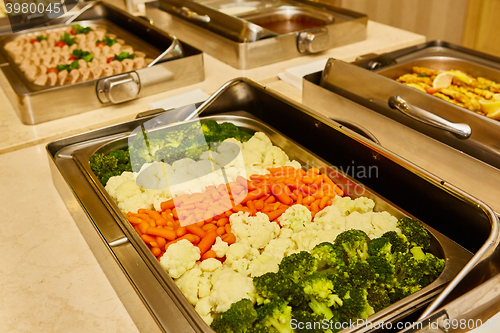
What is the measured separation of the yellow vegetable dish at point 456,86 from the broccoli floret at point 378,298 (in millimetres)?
1075

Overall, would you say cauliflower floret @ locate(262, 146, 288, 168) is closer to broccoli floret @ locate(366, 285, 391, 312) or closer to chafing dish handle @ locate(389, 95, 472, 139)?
chafing dish handle @ locate(389, 95, 472, 139)

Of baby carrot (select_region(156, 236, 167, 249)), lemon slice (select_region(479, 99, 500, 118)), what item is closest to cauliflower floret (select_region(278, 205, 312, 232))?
baby carrot (select_region(156, 236, 167, 249))

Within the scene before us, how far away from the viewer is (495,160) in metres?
1.36

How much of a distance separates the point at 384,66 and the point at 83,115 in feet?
4.59

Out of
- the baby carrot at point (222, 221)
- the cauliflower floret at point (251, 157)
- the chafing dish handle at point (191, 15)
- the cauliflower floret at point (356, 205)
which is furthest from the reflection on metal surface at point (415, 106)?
the chafing dish handle at point (191, 15)

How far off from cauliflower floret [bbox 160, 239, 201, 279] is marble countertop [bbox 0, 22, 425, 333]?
0.16m

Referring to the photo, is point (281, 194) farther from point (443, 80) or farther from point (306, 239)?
point (443, 80)

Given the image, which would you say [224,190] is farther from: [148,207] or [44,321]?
[44,321]

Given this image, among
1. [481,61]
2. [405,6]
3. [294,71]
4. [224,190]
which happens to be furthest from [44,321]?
[405,6]

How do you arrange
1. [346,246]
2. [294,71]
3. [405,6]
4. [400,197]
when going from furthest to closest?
1. [405,6]
2. [294,71]
3. [400,197]
4. [346,246]

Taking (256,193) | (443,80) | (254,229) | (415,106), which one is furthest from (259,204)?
(443,80)

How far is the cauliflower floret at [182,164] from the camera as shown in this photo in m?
1.31

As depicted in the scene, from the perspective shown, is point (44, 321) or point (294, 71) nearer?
point (44, 321)

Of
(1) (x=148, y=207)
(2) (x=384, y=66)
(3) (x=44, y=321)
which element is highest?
(2) (x=384, y=66)
